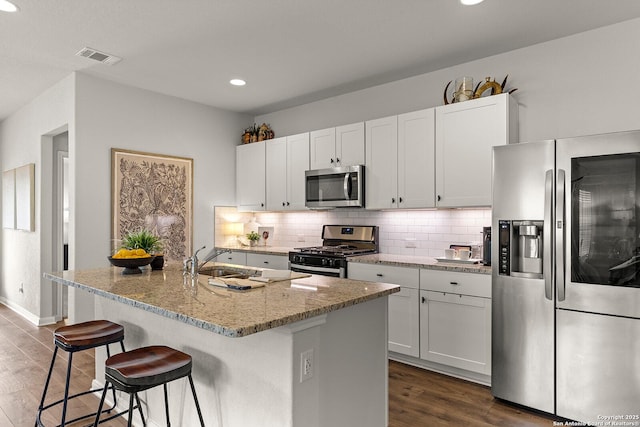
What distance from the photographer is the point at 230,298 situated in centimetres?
185

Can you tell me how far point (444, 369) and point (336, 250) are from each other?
1.49m

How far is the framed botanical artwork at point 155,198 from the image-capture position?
4.19 metres

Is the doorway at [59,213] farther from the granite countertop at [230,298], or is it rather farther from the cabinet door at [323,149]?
the cabinet door at [323,149]

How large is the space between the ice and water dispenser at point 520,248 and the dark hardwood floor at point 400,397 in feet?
2.99

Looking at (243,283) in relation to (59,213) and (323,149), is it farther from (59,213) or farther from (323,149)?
(59,213)

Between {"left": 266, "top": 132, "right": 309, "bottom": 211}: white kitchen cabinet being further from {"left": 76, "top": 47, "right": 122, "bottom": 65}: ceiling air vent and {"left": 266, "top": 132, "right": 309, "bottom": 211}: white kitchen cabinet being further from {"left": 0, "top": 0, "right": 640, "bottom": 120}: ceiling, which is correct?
{"left": 76, "top": 47, "right": 122, "bottom": 65}: ceiling air vent

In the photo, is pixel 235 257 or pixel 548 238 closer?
pixel 548 238

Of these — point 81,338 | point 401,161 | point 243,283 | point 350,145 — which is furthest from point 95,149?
point 401,161

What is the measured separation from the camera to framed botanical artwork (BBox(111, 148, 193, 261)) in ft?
13.8

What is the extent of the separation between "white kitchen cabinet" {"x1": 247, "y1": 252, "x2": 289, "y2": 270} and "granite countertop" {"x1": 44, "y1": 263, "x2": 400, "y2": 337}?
6.00 ft

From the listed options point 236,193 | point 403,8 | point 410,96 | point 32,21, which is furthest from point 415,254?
point 32,21

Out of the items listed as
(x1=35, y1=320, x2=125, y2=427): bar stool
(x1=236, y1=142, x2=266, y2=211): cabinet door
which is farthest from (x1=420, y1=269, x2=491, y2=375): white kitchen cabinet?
(x1=236, y1=142, x2=266, y2=211): cabinet door

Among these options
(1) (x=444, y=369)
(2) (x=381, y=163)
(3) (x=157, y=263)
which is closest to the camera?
(3) (x=157, y=263)

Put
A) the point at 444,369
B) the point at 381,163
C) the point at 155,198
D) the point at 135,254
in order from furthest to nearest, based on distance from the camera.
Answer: the point at 155,198 < the point at 381,163 < the point at 444,369 < the point at 135,254
